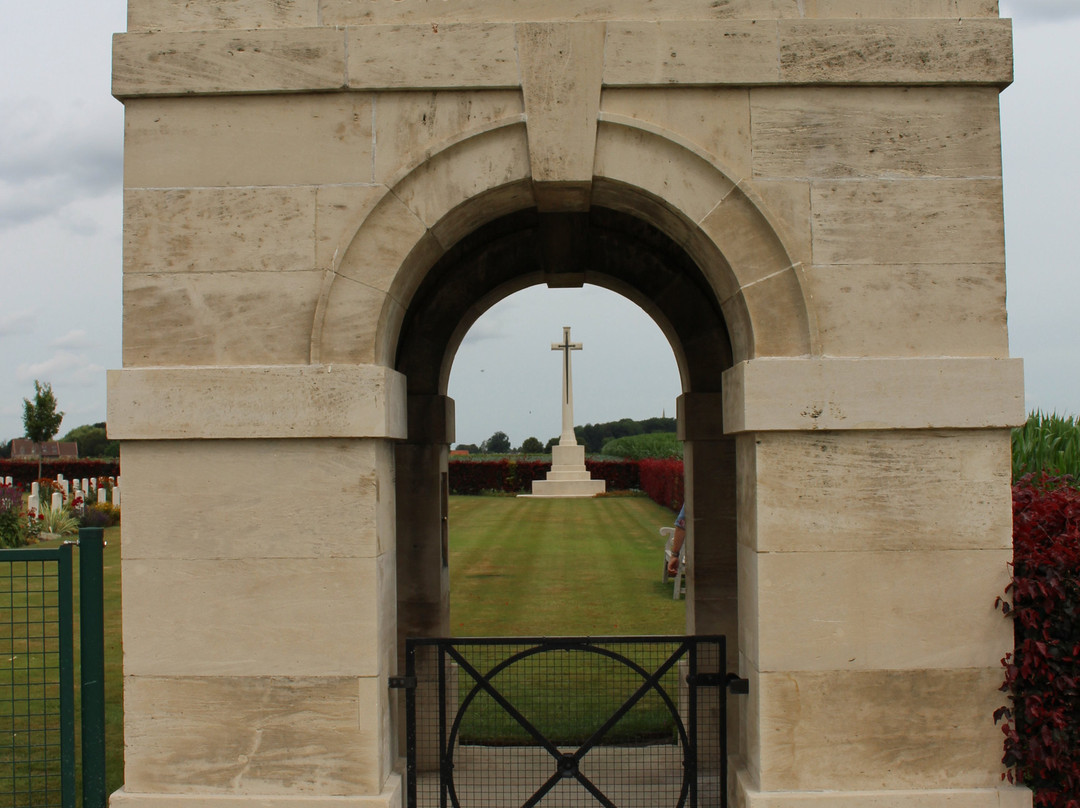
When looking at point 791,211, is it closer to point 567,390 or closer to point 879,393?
point 879,393

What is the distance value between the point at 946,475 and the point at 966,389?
416 millimetres

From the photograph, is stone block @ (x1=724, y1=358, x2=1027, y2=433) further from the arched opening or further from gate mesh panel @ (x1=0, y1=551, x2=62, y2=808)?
gate mesh panel @ (x1=0, y1=551, x2=62, y2=808)

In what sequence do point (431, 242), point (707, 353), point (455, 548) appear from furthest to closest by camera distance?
point (455, 548), point (707, 353), point (431, 242)

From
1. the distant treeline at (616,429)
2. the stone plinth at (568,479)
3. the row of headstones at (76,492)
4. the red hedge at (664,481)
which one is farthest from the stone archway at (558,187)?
the distant treeline at (616,429)

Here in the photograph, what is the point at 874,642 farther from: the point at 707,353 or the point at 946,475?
the point at 707,353

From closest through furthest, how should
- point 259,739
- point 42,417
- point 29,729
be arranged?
point 259,739, point 29,729, point 42,417

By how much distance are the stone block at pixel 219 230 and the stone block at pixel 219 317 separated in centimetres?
6

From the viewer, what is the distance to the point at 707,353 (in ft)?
19.9

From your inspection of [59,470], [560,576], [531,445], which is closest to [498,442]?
[531,445]

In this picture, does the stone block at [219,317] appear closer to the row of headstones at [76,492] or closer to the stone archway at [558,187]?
the stone archway at [558,187]

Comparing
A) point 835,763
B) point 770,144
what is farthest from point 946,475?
point 770,144

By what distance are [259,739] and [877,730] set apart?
9.50 feet

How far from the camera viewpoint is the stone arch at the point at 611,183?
4023 mm

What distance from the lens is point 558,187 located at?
4.19 m
